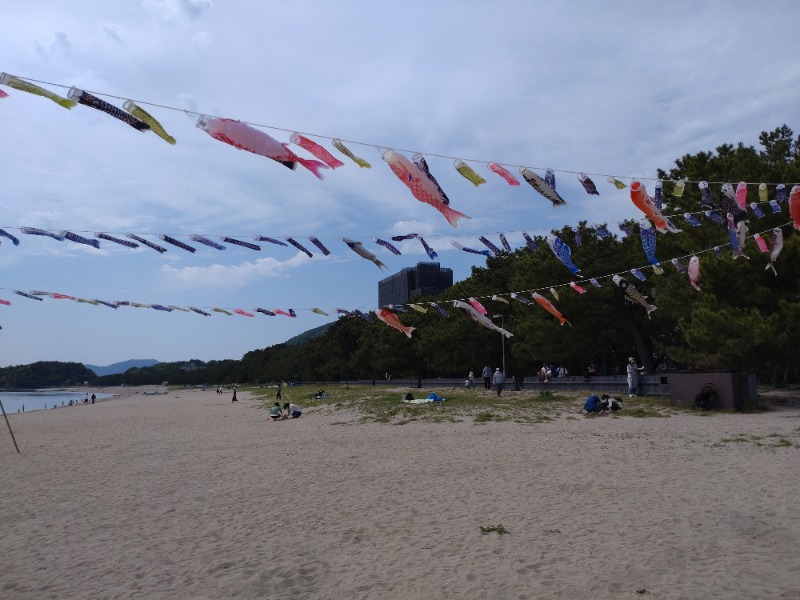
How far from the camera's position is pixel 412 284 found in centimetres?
6138

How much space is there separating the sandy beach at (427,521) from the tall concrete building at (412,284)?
1124 inches

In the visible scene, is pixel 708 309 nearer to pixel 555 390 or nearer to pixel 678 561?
pixel 555 390

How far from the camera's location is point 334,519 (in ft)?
24.3

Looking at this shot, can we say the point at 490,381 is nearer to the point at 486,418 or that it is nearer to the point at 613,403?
the point at 613,403

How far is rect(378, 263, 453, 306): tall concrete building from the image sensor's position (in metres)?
51.9

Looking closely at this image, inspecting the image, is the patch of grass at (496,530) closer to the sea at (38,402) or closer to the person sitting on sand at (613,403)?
the person sitting on sand at (613,403)

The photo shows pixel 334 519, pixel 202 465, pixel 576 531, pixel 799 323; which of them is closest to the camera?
pixel 576 531

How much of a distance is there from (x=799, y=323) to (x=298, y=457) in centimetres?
1458

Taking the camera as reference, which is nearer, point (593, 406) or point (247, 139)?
point (247, 139)

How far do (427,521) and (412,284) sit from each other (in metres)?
54.4

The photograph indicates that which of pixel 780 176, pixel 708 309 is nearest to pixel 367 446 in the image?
pixel 708 309

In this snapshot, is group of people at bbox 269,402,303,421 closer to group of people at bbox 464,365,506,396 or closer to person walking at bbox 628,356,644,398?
group of people at bbox 464,365,506,396

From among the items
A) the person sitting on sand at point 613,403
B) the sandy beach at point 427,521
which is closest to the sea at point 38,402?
the person sitting on sand at point 613,403

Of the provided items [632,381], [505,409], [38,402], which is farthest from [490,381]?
[38,402]
